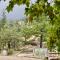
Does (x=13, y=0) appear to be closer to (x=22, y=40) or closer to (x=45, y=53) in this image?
(x=45, y=53)

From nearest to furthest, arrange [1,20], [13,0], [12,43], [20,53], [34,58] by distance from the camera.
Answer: [13,0] < [34,58] < [20,53] < [12,43] < [1,20]

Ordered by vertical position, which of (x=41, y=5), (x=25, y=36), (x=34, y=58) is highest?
(x=41, y=5)

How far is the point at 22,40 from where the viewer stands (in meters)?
10.7

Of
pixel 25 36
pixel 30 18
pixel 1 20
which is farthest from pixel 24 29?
pixel 30 18

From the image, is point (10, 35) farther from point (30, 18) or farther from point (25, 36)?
point (30, 18)

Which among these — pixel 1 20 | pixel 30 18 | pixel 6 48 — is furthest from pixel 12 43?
pixel 30 18

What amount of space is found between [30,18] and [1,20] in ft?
33.8

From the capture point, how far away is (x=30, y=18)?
1.08m

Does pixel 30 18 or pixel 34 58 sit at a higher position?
pixel 30 18

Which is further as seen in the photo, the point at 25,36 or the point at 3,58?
the point at 25,36

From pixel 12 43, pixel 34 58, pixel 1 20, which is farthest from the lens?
pixel 1 20

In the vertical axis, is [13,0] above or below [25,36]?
above

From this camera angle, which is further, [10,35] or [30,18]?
[10,35]

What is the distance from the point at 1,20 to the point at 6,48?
1.71 metres
